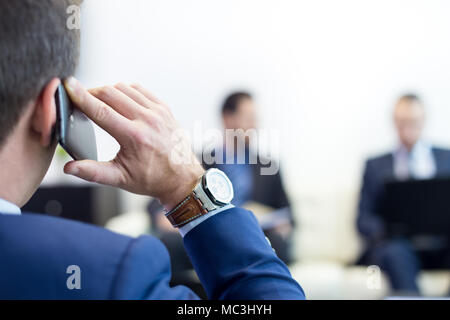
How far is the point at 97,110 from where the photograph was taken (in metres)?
0.53

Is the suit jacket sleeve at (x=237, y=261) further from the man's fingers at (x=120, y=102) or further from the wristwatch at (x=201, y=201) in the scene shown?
the man's fingers at (x=120, y=102)

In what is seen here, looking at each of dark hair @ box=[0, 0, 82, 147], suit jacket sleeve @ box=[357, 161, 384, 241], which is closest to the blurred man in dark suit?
suit jacket sleeve @ box=[357, 161, 384, 241]

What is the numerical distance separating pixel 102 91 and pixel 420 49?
9.42ft

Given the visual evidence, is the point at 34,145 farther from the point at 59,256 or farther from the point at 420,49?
the point at 420,49

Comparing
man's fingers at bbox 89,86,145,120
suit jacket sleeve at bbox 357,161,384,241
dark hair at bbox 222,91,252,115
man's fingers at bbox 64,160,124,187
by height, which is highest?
dark hair at bbox 222,91,252,115

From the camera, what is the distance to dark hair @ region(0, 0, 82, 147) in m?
0.48

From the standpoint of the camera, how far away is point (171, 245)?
8.22 feet

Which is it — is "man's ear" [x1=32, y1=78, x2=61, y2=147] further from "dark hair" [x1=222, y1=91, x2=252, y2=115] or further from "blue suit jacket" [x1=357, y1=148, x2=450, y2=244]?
"blue suit jacket" [x1=357, y1=148, x2=450, y2=244]

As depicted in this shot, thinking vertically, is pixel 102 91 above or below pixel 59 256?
above

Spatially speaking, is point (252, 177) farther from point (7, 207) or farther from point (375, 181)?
point (7, 207)

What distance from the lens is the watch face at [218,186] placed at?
567 mm

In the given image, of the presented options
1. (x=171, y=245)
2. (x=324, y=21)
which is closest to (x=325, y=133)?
(x=324, y=21)

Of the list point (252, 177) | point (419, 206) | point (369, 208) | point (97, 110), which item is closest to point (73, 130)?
point (97, 110)

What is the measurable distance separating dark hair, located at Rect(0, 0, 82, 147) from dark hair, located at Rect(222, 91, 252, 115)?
2307 mm
